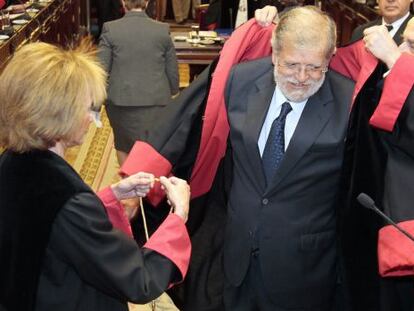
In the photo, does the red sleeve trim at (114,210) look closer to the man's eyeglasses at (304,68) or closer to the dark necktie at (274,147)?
the dark necktie at (274,147)

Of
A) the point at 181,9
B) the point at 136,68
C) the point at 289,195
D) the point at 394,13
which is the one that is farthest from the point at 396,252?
the point at 181,9

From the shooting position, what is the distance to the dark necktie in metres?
2.09

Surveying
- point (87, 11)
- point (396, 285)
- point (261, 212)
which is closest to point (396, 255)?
point (396, 285)

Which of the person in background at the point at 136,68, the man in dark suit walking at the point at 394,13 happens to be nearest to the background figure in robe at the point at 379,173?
the man in dark suit walking at the point at 394,13

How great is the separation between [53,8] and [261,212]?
558 centimetres

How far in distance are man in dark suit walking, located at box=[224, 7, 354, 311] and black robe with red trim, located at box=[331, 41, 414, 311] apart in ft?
0.23

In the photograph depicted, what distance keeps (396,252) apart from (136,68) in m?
2.76

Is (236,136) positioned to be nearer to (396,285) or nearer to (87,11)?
(396,285)

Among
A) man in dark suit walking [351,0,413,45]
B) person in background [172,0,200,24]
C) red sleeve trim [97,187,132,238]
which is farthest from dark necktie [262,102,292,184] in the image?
person in background [172,0,200,24]

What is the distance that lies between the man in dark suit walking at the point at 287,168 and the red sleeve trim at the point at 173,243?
1.40 ft

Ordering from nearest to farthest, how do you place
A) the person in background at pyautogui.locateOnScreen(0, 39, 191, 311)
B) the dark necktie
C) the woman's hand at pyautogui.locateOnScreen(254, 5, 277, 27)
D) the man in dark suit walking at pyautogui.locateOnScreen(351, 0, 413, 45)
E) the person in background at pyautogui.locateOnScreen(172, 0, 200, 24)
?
the person in background at pyautogui.locateOnScreen(0, 39, 191, 311) < the dark necktie < the woman's hand at pyautogui.locateOnScreen(254, 5, 277, 27) < the man in dark suit walking at pyautogui.locateOnScreen(351, 0, 413, 45) < the person in background at pyautogui.locateOnScreen(172, 0, 200, 24)

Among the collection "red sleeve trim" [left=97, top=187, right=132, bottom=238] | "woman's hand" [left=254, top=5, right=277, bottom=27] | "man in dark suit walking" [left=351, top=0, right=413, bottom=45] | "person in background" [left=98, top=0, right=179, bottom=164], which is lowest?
"person in background" [left=98, top=0, right=179, bottom=164]

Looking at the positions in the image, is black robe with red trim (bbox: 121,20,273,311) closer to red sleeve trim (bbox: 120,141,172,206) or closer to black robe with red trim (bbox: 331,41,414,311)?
red sleeve trim (bbox: 120,141,172,206)

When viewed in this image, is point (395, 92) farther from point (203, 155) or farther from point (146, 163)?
point (146, 163)
